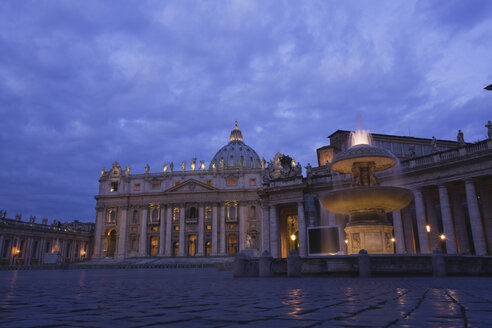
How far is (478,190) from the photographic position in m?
30.6

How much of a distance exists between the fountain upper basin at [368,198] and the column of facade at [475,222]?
996cm

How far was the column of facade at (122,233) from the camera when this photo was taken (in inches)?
3285

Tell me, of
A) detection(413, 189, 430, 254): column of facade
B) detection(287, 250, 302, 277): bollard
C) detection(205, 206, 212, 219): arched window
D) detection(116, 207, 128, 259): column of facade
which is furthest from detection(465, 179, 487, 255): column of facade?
detection(116, 207, 128, 259): column of facade

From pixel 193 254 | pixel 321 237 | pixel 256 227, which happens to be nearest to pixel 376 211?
pixel 321 237

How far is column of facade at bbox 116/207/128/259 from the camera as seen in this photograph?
83438mm

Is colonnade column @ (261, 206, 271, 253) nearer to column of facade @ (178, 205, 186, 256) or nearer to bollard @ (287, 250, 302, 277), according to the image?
bollard @ (287, 250, 302, 277)

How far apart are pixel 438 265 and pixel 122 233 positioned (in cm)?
7995

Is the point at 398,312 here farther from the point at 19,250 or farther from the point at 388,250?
the point at 19,250

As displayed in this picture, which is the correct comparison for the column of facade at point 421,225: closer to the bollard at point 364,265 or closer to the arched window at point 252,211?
the bollard at point 364,265

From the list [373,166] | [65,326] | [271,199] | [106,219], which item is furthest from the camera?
[106,219]

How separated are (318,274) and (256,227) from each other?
214 feet

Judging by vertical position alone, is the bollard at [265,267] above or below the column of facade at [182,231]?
below

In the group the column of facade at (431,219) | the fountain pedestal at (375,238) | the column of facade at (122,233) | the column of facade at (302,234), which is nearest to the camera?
the fountain pedestal at (375,238)

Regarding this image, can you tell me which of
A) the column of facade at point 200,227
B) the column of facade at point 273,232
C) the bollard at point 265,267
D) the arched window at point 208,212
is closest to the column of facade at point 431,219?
the column of facade at point 273,232
